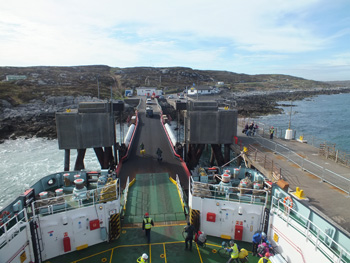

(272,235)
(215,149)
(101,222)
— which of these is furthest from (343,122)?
(101,222)

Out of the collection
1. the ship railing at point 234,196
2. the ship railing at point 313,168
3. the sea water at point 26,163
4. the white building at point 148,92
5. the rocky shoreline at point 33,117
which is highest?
the white building at point 148,92

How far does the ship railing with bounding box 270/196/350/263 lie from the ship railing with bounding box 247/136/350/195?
516 centimetres

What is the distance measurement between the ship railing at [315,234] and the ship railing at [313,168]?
5164mm

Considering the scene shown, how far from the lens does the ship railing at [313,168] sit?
14855mm

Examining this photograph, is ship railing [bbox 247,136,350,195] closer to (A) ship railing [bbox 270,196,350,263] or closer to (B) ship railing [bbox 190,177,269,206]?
(A) ship railing [bbox 270,196,350,263]

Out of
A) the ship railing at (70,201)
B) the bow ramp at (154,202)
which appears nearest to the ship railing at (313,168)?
the bow ramp at (154,202)

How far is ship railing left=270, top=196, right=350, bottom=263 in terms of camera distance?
8.38m

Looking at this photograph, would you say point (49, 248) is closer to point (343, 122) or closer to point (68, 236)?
point (68, 236)

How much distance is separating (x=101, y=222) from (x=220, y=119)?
579 inches

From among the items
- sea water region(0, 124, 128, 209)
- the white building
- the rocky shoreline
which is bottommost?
sea water region(0, 124, 128, 209)

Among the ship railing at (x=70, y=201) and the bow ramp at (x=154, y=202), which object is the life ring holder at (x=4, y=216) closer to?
the ship railing at (x=70, y=201)

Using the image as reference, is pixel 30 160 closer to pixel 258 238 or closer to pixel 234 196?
pixel 234 196

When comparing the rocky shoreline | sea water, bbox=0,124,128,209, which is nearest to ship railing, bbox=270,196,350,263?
sea water, bbox=0,124,128,209

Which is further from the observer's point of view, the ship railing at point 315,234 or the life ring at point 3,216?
the life ring at point 3,216
